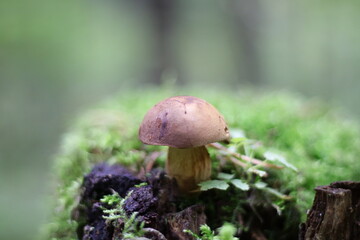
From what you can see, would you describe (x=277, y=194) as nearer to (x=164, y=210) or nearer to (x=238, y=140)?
(x=238, y=140)

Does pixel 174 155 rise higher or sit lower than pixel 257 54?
lower

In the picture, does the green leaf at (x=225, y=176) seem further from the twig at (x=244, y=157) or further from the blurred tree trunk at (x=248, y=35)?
the blurred tree trunk at (x=248, y=35)

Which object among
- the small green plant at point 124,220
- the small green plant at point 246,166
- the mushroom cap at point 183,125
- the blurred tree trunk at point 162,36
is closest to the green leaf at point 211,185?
the small green plant at point 246,166

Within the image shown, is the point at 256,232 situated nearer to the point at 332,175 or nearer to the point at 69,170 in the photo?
the point at 332,175

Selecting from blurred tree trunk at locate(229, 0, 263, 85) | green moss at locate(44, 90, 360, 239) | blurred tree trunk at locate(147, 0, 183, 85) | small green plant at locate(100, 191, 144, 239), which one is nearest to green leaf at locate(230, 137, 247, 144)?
green moss at locate(44, 90, 360, 239)

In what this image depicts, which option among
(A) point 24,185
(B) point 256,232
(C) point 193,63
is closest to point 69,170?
(B) point 256,232

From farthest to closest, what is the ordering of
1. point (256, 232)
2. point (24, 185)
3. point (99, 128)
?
1. point (24, 185)
2. point (99, 128)
3. point (256, 232)

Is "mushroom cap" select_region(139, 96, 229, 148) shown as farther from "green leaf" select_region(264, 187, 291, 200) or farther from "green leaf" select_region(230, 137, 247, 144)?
"green leaf" select_region(264, 187, 291, 200)
